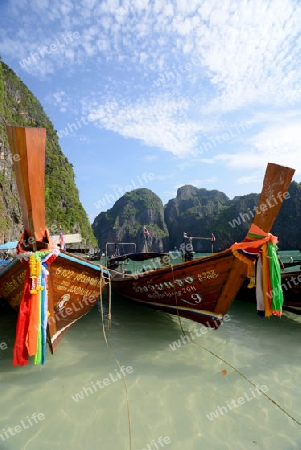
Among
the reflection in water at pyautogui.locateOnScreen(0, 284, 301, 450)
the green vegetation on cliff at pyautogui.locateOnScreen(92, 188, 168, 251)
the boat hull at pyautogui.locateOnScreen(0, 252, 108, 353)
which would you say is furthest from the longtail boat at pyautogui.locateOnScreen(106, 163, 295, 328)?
the green vegetation on cliff at pyautogui.locateOnScreen(92, 188, 168, 251)

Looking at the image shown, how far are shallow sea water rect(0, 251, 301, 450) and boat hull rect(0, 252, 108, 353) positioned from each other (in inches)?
22.7

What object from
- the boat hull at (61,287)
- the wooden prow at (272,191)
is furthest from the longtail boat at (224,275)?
the boat hull at (61,287)

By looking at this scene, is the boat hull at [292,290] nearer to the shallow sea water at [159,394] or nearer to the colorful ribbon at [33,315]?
the shallow sea water at [159,394]

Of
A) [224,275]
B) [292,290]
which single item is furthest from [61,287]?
[292,290]

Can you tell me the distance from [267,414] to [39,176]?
14.8 feet

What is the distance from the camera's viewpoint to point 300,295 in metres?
7.45

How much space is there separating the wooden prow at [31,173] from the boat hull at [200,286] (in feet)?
10.6

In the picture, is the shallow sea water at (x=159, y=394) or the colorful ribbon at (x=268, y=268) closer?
the shallow sea water at (x=159, y=394)

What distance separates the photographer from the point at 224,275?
536 centimetres

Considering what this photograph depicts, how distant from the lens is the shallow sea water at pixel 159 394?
3025 mm

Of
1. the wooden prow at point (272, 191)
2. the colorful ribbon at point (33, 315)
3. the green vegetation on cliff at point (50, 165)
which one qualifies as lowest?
the colorful ribbon at point (33, 315)

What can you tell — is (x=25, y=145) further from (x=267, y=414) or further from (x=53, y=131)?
(x=53, y=131)

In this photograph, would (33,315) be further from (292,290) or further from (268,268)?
(292,290)

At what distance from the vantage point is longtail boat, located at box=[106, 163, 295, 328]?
4637 mm
